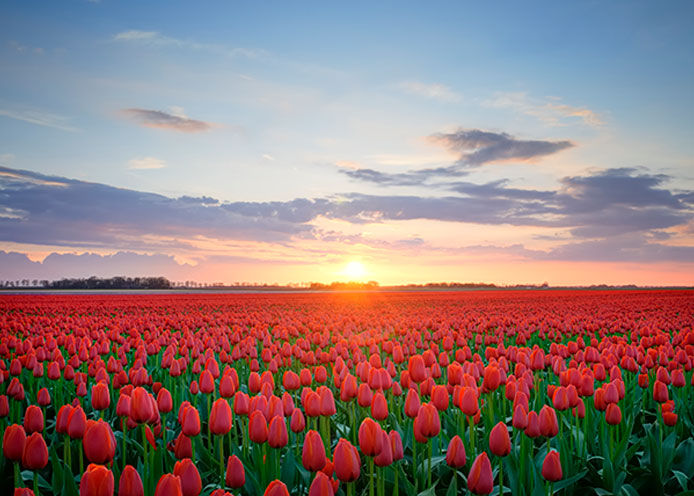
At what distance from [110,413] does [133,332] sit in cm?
248

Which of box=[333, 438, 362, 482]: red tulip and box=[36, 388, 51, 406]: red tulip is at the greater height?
box=[333, 438, 362, 482]: red tulip

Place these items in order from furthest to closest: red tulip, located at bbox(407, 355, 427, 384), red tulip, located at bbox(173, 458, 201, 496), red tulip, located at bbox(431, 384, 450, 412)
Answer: red tulip, located at bbox(407, 355, 427, 384), red tulip, located at bbox(431, 384, 450, 412), red tulip, located at bbox(173, 458, 201, 496)

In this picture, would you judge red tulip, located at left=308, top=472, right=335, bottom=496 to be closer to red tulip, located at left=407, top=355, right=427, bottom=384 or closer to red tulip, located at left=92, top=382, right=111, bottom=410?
red tulip, located at left=407, top=355, right=427, bottom=384

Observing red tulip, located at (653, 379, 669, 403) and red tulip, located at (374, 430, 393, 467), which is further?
red tulip, located at (653, 379, 669, 403)

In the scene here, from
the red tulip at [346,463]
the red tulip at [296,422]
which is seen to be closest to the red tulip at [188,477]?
the red tulip at [346,463]

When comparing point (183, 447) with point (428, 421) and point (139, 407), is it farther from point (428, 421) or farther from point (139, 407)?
point (428, 421)

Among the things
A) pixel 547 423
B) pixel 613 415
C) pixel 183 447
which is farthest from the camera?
pixel 613 415

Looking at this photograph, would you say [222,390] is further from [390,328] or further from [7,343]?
[390,328]

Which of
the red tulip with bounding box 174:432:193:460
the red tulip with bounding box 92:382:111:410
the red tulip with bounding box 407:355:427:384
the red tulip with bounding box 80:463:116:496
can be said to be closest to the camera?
the red tulip with bounding box 80:463:116:496

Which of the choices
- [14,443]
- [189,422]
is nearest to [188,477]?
[189,422]

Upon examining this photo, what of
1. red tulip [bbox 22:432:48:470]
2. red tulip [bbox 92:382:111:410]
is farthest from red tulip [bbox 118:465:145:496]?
red tulip [bbox 92:382:111:410]

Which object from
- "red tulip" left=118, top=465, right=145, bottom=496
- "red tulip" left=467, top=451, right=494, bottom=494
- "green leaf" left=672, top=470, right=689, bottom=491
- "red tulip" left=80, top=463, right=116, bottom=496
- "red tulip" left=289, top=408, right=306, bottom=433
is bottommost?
"green leaf" left=672, top=470, right=689, bottom=491

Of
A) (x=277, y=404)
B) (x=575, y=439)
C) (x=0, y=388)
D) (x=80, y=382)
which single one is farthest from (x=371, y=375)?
(x=0, y=388)

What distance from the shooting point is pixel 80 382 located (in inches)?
220
